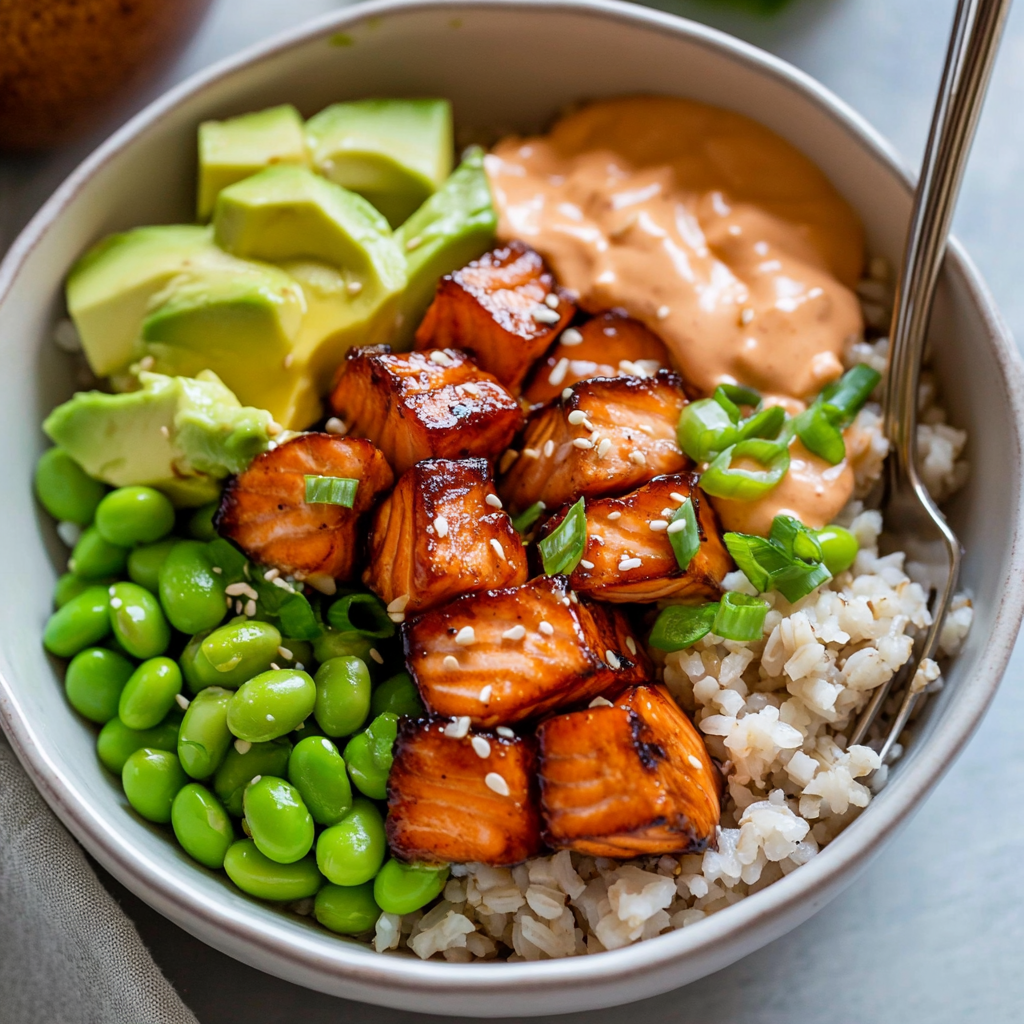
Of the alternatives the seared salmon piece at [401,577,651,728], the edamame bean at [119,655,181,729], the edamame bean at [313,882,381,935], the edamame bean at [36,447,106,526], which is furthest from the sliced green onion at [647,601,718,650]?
the edamame bean at [36,447,106,526]

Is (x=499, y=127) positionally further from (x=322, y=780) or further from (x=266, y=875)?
(x=266, y=875)

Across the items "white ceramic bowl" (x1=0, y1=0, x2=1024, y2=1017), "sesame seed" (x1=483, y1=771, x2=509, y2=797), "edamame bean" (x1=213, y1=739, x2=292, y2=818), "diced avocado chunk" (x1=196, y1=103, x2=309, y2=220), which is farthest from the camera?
"diced avocado chunk" (x1=196, y1=103, x2=309, y2=220)

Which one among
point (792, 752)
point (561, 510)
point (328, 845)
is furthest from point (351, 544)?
point (792, 752)

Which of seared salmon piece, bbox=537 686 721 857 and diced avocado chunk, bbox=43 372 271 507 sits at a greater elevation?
diced avocado chunk, bbox=43 372 271 507

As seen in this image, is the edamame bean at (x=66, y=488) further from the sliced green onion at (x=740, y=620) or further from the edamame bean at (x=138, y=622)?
the sliced green onion at (x=740, y=620)

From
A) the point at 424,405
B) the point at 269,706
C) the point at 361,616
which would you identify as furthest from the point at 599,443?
the point at 269,706

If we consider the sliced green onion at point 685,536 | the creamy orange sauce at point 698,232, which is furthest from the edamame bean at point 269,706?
the creamy orange sauce at point 698,232

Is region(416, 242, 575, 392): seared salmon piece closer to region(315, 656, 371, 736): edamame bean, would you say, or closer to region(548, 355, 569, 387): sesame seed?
region(548, 355, 569, 387): sesame seed
